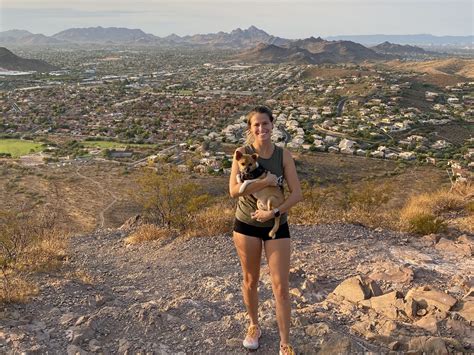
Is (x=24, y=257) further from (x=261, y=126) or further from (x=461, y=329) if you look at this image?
(x=461, y=329)

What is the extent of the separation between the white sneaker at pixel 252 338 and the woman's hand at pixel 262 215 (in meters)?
1.07

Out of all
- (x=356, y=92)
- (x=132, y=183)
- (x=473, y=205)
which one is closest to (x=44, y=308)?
(x=473, y=205)

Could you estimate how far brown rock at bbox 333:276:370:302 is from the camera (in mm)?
4886

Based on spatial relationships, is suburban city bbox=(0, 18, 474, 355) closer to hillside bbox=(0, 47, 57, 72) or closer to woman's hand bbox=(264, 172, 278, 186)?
woman's hand bbox=(264, 172, 278, 186)

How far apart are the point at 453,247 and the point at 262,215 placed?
15.4 feet

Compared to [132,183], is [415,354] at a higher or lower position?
higher

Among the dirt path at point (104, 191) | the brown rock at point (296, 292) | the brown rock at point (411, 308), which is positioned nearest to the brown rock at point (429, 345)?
the brown rock at point (411, 308)

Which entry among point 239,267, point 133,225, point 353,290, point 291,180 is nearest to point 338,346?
point 353,290

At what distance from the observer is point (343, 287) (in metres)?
5.07

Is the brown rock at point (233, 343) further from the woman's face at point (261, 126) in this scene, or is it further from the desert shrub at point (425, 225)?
the desert shrub at point (425, 225)

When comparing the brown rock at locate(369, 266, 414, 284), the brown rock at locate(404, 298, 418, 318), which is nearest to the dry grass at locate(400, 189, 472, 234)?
the brown rock at locate(369, 266, 414, 284)

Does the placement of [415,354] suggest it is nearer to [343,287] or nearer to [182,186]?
[343,287]

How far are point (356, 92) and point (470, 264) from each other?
165 ft

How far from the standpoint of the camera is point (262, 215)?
3.26 m
